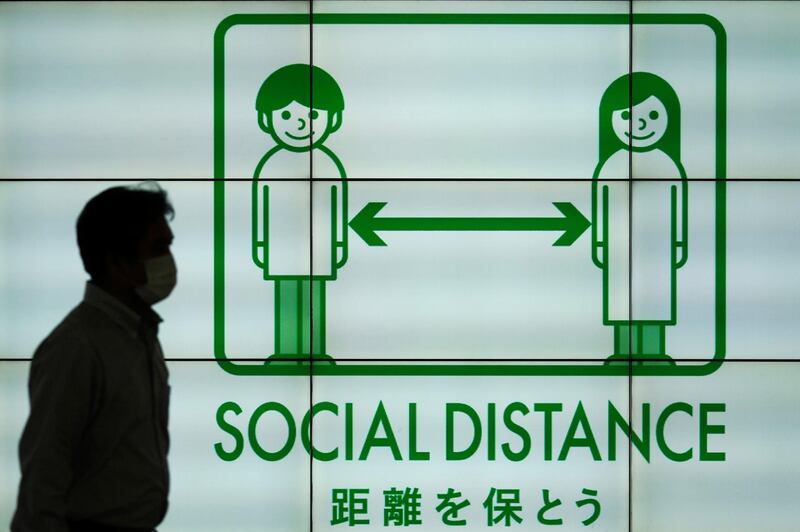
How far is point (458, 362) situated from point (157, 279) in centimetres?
185

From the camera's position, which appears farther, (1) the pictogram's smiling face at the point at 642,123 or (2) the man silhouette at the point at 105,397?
(1) the pictogram's smiling face at the point at 642,123

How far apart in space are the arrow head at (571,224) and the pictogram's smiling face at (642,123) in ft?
1.17

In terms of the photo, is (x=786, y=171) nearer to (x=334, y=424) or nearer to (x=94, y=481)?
(x=334, y=424)

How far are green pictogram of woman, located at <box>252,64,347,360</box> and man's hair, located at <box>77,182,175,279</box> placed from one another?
174cm

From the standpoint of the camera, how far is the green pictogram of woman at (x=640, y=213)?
3494 millimetres

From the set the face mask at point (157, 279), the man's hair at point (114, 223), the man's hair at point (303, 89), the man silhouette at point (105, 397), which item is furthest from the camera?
the man's hair at point (303, 89)

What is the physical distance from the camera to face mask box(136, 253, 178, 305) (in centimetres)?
181

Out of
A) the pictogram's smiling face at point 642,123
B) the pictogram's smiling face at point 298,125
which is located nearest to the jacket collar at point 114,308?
the pictogram's smiling face at point 298,125

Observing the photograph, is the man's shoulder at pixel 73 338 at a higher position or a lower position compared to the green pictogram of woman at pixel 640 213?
lower

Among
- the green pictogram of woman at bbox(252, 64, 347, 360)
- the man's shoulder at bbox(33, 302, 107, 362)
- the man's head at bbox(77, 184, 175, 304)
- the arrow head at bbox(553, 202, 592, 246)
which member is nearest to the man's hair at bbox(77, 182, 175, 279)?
the man's head at bbox(77, 184, 175, 304)

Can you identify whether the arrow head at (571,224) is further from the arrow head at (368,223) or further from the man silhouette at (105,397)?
the man silhouette at (105,397)

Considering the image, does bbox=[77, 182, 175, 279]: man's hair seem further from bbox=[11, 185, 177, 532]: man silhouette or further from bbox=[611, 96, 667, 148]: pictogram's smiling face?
bbox=[611, 96, 667, 148]: pictogram's smiling face

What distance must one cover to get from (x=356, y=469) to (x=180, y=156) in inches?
58.8

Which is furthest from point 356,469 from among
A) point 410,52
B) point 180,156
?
point 410,52
